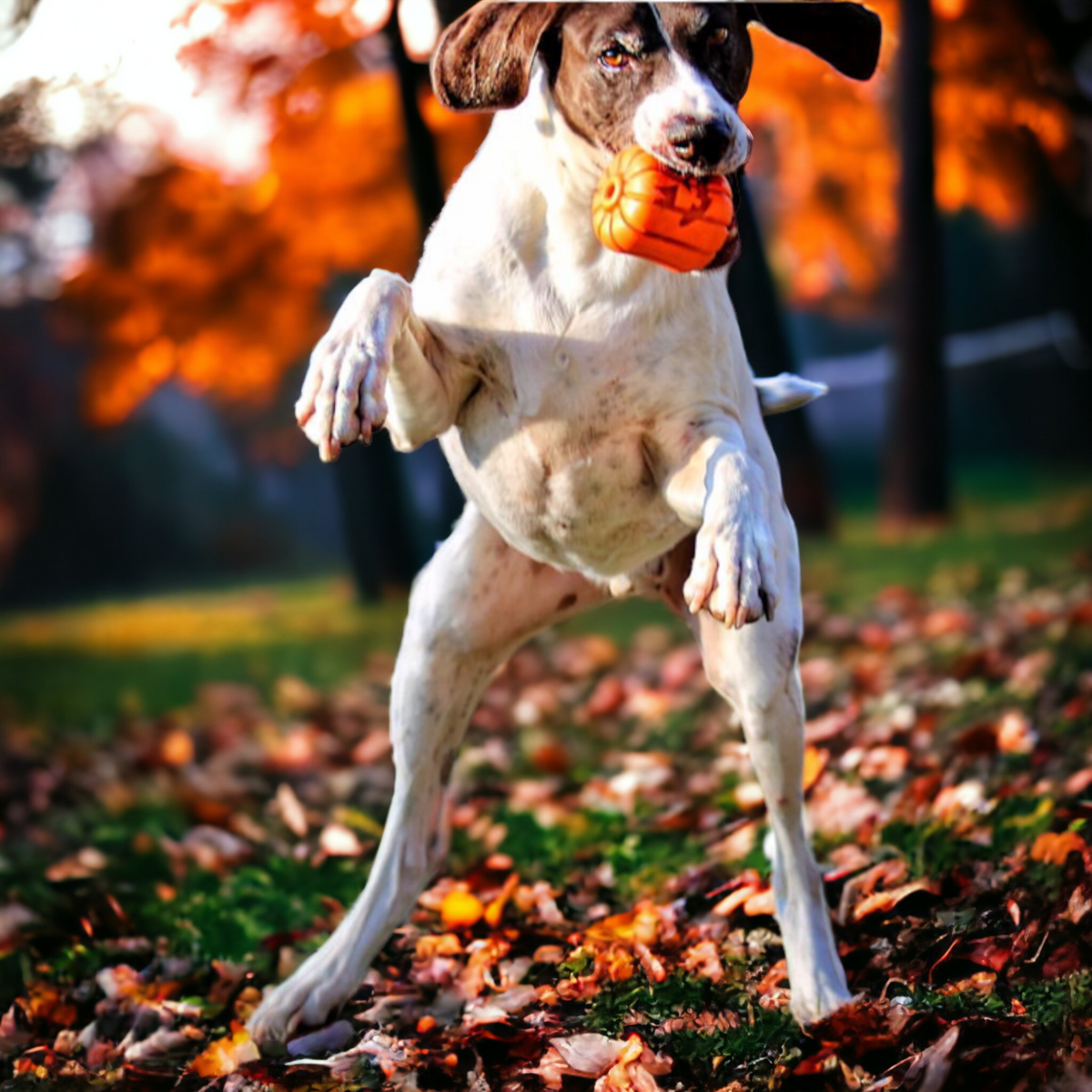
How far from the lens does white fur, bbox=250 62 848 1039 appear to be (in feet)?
7.53

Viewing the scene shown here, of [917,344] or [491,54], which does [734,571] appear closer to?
[491,54]

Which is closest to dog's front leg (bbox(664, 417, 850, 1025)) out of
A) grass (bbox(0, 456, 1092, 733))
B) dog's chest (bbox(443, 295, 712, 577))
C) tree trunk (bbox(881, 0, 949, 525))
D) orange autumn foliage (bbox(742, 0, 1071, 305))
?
dog's chest (bbox(443, 295, 712, 577))

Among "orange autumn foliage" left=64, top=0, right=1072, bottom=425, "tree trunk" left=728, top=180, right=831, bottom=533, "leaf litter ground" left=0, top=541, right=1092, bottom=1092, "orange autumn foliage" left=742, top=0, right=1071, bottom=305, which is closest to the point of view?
"leaf litter ground" left=0, top=541, right=1092, bottom=1092

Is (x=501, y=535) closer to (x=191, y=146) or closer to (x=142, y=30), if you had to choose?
(x=142, y=30)

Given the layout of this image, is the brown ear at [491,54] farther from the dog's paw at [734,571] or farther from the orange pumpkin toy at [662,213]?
the dog's paw at [734,571]

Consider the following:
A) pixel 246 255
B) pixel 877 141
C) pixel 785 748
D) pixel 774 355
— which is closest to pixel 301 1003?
pixel 785 748

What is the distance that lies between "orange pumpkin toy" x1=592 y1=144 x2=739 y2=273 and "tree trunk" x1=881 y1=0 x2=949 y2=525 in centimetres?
311

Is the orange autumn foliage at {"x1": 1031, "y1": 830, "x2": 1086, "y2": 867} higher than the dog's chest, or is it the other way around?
the dog's chest

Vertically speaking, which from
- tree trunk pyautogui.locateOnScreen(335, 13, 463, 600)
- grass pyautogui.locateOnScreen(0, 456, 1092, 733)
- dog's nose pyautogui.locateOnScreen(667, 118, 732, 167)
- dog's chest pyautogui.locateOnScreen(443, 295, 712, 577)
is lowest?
grass pyautogui.locateOnScreen(0, 456, 1092, 733)

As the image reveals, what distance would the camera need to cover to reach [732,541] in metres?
2.21

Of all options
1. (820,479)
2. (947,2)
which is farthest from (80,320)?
(947,2)

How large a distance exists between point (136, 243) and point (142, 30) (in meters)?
4.38


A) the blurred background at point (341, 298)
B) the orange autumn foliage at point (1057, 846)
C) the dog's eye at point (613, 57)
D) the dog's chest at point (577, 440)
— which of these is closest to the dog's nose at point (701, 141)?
the dog's eye at point (613, 57)

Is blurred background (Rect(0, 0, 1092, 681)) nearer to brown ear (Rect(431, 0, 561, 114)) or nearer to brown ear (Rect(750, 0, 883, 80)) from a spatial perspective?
brown ear (Rect(750, 0, 883, 80))
